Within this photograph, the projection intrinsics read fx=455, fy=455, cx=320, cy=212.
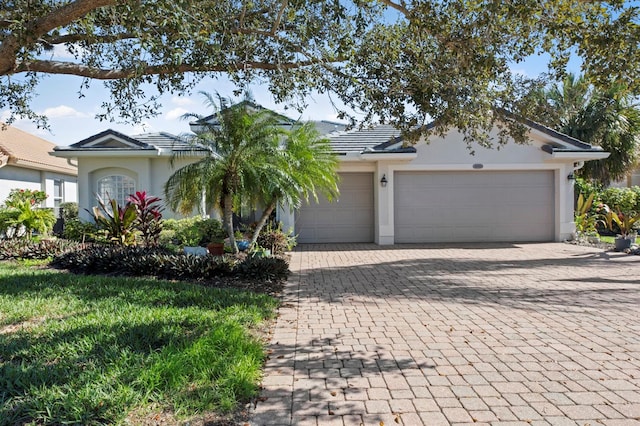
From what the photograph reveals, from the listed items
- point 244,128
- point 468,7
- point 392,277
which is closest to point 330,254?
point 392,277

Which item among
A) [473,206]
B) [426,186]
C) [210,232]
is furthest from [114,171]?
[473,206]

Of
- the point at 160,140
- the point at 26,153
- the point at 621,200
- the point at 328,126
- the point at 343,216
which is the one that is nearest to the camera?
the point at 343,216

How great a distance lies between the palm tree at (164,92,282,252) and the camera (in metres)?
9.92

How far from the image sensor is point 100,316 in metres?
5.97

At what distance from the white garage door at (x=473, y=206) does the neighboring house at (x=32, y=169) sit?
41.2 ft

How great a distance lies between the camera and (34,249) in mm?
11836

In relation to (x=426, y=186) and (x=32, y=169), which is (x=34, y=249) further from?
(x=426, y=186)

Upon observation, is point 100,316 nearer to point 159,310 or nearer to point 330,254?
point 159,310

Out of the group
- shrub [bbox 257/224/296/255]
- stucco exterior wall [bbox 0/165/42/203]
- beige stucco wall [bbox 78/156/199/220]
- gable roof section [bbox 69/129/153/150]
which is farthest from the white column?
stucco exterior wall [bbox 0/165/42/203]

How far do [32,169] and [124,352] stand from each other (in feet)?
65.6

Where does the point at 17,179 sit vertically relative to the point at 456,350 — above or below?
above

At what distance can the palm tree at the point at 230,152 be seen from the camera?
32.6ft

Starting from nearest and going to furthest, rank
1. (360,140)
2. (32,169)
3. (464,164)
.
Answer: (464,164), (360,140), (32,169)

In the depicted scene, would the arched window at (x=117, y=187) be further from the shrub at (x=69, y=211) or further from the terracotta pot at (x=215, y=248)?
the terracotta pot at (x=215, y=248)
